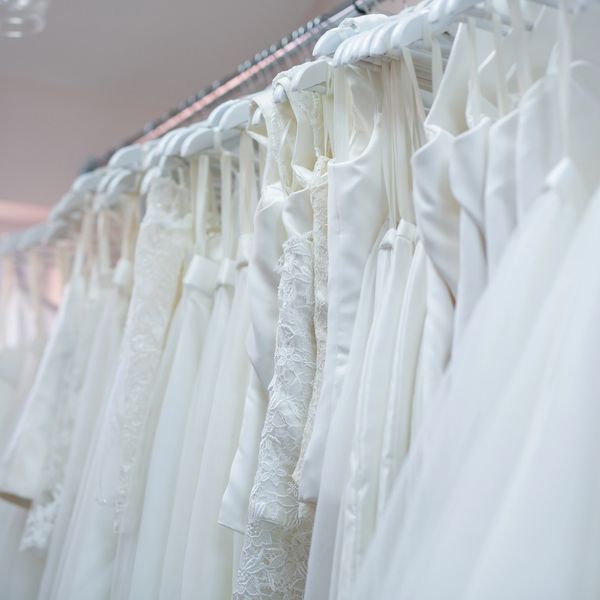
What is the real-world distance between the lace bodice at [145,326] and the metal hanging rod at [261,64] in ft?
0.75

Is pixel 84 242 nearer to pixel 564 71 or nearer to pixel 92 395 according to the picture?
pixel 92 395

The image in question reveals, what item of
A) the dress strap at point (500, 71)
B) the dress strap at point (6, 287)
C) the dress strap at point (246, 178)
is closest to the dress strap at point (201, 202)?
the dress strap at point (246, 178)

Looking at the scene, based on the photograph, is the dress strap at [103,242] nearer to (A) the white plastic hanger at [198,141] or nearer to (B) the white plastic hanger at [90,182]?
(B) the white plastic hanger at [90,182]

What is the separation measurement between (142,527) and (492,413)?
2.38 feet

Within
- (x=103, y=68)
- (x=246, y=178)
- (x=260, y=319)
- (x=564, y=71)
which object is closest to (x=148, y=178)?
(x=246, y=178)

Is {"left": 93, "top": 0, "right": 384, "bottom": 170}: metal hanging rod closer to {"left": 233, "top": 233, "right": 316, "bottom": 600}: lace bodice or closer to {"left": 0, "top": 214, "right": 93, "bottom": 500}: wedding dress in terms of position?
{"left": 0, "top": 214, "right": 93, "bottom": 500}: wedding dress

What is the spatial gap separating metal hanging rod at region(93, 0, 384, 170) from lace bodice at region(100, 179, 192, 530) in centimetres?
23

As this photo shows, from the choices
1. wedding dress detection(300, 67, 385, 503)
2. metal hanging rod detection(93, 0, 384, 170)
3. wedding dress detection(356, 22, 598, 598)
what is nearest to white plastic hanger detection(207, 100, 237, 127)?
metal hanging rod detection(93, 0, 384, 170)

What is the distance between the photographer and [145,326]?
58.2 inches

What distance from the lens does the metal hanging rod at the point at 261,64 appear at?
4.54 feet

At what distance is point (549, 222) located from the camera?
2.74 ft

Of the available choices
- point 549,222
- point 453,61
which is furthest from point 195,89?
point 549,222

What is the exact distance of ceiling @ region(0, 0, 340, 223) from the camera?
2.66 meters

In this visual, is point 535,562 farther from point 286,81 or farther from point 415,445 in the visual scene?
point 286,81
